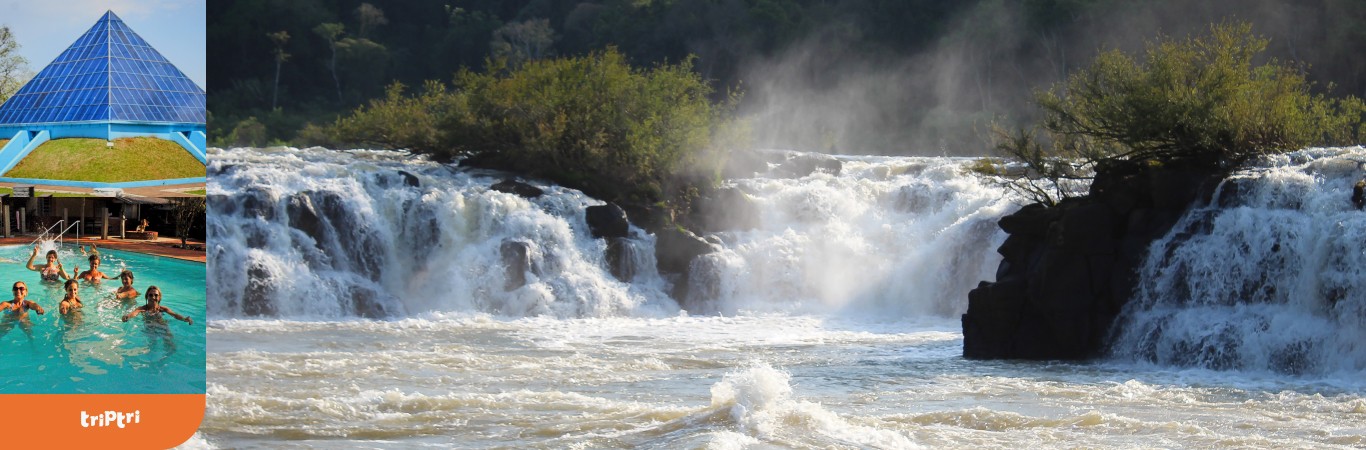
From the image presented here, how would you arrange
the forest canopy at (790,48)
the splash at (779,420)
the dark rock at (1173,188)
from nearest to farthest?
the splash at (779,420), the dark rock at (1173,188), the forest canopy at (790,48)

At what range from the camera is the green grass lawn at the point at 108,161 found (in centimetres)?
345

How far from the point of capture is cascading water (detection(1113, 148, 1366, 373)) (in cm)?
1373

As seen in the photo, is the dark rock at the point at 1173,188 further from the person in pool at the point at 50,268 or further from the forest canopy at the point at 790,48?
the forest canopy at the point at 790,48

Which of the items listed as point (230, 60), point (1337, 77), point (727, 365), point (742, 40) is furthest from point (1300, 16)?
point (230, 60)

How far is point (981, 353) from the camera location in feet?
51.7

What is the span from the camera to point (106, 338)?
3475mm

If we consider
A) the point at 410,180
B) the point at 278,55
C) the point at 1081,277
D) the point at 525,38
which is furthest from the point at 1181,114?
the point at 278,55

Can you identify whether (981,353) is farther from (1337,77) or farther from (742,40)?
(742,40)

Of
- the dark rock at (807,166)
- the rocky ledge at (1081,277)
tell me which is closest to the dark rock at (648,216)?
the dark rock at (807,166)

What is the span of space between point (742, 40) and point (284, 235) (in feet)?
99.9

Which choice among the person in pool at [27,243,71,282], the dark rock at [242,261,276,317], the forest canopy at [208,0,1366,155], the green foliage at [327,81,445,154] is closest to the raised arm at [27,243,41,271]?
the person in pool at [27,243,71,282]

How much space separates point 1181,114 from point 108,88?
15532 mm

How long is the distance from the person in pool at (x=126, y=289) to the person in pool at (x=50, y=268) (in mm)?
177

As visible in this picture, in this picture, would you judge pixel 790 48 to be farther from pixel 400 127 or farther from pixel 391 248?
pixel 391 248
